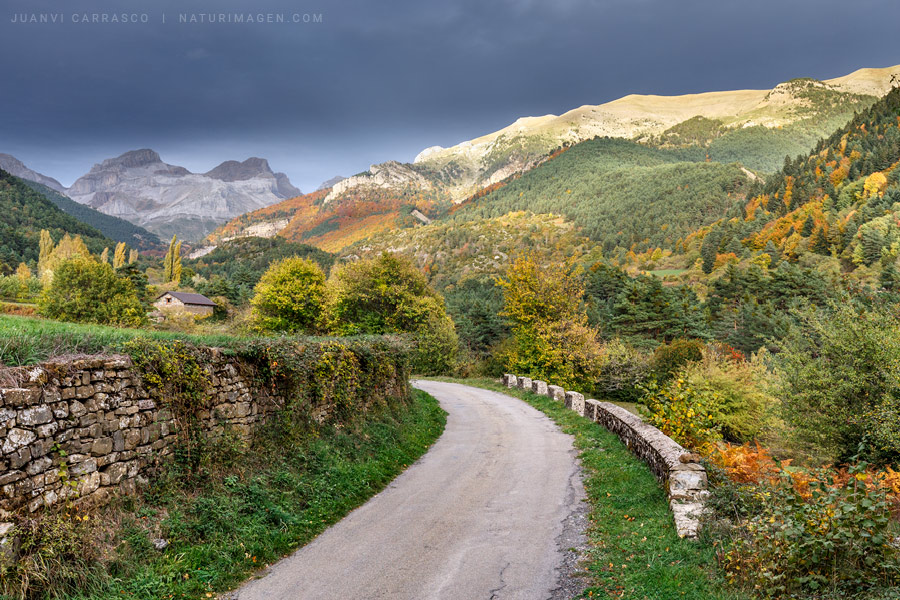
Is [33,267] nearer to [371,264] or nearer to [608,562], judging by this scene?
[371,264]

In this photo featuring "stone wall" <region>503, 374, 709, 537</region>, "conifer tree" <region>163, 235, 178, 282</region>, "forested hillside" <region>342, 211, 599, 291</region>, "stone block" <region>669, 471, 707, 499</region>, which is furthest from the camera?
"forested hillside" <region>342, 211, 599, 291</region>

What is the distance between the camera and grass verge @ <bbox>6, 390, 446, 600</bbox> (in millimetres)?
5219

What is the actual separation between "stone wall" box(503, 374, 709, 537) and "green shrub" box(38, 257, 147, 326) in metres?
35.5

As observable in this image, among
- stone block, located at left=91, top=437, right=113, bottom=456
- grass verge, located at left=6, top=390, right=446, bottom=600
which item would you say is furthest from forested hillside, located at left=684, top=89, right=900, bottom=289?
stone block, located at left=91, top=437, right=113, bottom=456

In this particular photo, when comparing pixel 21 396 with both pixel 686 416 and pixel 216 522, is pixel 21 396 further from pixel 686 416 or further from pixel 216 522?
pixel 686 416

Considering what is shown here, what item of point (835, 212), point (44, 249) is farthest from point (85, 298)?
point (835, 212)

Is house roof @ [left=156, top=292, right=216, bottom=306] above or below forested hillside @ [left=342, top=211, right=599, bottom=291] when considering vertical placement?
below

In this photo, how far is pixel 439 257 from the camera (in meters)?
188

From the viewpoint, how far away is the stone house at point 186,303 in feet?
251

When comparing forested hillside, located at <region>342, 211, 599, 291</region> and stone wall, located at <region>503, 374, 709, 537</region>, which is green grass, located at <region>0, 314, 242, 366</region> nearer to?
stone wall, located at <region>503, 374, 709, 537</region>

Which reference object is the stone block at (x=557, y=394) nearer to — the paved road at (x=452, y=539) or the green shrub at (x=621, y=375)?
the paved road at (x=452, y=539)

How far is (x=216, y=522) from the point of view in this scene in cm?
680

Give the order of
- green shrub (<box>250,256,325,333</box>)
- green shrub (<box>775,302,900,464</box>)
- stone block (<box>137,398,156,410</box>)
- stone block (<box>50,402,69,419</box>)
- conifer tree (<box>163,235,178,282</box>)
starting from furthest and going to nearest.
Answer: conifer tree (<box>163,235,178,282</box>)
green shrub (<box>250,256,325,333</box>)
green shrub (<box>775,302,900,464</box>)
stone block (<box>137,398,156,410</box>)
stone block (<box>50,402,69,419</box>)

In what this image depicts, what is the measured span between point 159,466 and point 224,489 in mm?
1057
